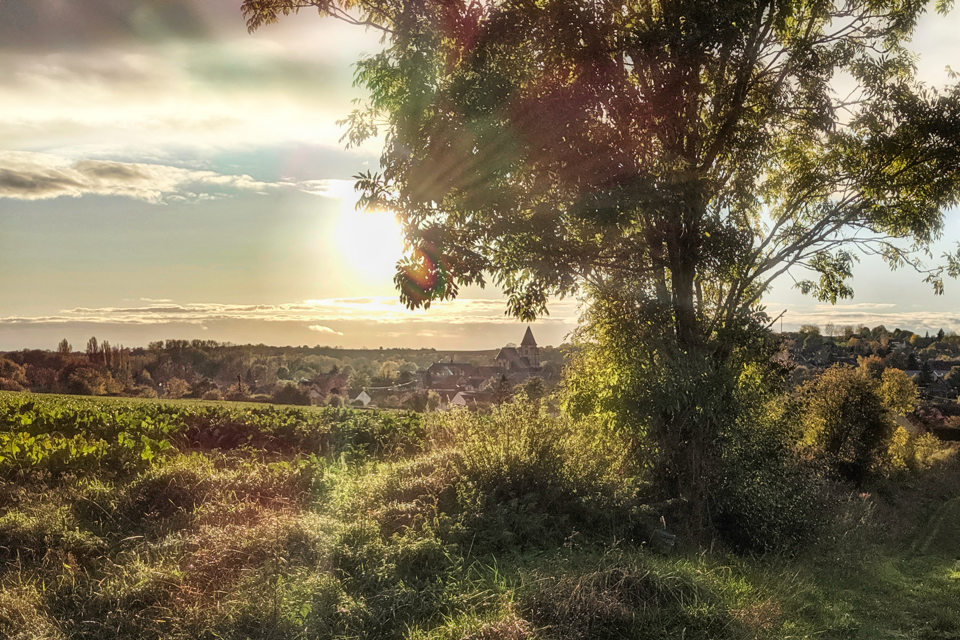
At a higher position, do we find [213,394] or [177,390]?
[213,394]

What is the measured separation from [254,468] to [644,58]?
34.7ft

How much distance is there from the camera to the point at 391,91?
1220 centimetres

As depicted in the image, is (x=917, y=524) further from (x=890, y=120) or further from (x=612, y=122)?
(x=612, y=122)

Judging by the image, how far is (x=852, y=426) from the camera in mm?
26656

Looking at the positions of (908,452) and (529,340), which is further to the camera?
(529,340)

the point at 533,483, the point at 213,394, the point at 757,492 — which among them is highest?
the point at 533,483

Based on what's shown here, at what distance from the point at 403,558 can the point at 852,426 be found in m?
24.3

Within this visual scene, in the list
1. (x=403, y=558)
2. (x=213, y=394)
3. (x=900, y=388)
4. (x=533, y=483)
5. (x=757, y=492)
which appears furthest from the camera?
(x=213, y=394)

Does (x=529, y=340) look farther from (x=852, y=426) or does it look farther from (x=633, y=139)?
(x=633, y=139)

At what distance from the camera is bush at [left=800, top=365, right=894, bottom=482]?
26.3 meters

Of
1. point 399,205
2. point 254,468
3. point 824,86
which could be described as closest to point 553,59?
point 399,205

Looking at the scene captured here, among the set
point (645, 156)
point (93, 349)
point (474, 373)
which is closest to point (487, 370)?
point (474, 373)

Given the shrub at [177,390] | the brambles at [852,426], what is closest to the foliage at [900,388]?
the brambles at [852,426]

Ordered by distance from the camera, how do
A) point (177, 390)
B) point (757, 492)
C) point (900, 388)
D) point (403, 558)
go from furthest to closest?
point (177, 390), point (900, 388), point (757, 492), point (403, 558)
